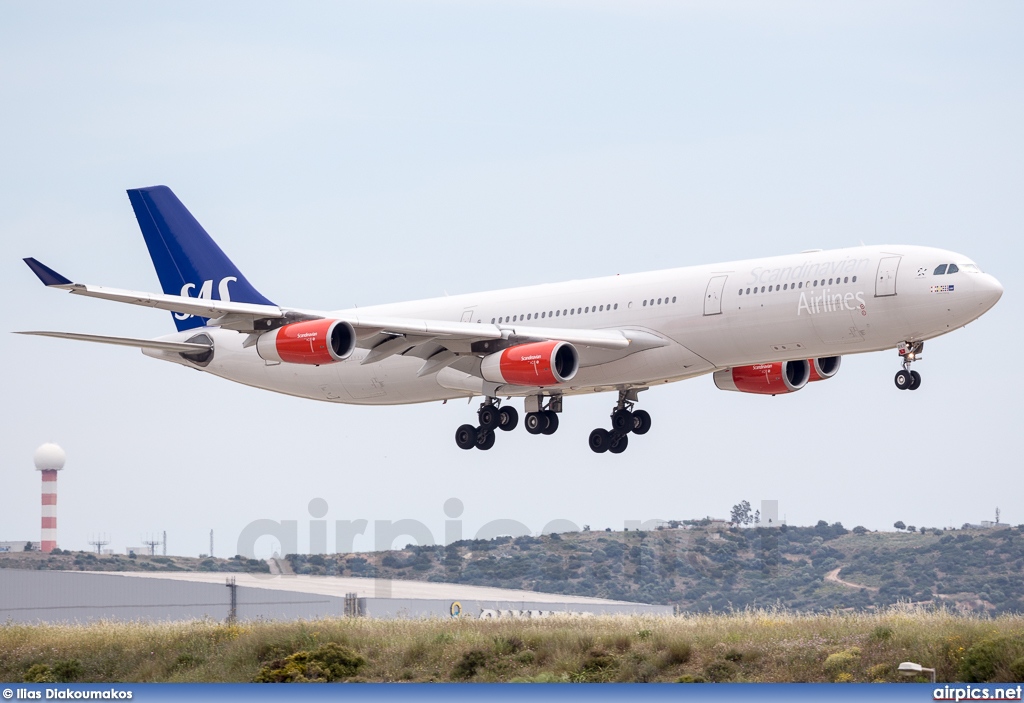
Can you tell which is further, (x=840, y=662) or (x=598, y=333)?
(x=598, y=333)

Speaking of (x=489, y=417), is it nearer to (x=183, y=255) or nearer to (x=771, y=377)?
(x=771, y=377)

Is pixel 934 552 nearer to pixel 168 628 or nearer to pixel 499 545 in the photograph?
pixel 499 545

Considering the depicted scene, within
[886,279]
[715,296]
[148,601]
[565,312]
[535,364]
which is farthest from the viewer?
[148,601]

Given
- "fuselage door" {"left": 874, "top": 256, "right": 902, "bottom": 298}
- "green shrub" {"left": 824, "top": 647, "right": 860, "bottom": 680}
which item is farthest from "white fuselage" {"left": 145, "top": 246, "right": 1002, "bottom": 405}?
"green shrub" {"left": 824, "top": 647, "right": 860, "bottom": 680}

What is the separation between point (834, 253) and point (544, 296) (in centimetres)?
1113

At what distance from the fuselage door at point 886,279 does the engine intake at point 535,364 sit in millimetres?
10020

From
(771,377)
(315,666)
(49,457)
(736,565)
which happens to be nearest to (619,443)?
(771,377)

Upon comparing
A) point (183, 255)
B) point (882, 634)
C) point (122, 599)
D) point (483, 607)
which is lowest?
point (483, 607)

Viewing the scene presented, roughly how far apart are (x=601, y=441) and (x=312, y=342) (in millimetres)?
13812

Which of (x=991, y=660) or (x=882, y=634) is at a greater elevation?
(x=882, y=634)

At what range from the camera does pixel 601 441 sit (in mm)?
55969

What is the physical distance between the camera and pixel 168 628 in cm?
5128

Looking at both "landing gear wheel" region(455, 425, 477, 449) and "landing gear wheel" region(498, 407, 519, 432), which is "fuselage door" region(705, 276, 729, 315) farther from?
"landing gear wheel" region(455, 425, 477, 449)

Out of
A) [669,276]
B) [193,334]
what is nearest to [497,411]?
[669,276]
